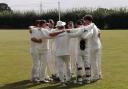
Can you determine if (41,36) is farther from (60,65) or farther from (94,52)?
(94,52)

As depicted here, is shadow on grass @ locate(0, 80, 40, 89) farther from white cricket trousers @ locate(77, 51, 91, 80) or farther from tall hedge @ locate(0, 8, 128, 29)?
tall hedge @ locate(0, 8, 128, 29)

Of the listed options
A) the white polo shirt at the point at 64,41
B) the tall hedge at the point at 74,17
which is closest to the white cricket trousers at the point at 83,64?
the white polo shirt at the point at 64,41

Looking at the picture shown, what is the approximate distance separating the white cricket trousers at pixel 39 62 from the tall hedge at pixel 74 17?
45.3 metres

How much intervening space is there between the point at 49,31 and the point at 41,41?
0.51 metres

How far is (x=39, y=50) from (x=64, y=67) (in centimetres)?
105

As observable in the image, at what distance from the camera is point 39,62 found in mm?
15695

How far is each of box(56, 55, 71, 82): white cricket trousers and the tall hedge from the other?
1804 inches

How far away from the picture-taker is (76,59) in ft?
50.9

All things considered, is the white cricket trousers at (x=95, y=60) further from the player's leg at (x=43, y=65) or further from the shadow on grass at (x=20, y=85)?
the shadow on grass at (x=20, y=85)

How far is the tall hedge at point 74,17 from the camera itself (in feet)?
201

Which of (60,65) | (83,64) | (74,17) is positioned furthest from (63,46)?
(74,17)

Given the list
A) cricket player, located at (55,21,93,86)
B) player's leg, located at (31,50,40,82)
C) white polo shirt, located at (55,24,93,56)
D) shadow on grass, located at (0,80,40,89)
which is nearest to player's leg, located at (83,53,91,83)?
cricket player, located at (55,21,93,86)

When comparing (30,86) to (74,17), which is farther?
(74,17)

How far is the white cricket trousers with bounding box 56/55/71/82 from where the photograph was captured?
48.8 ft
